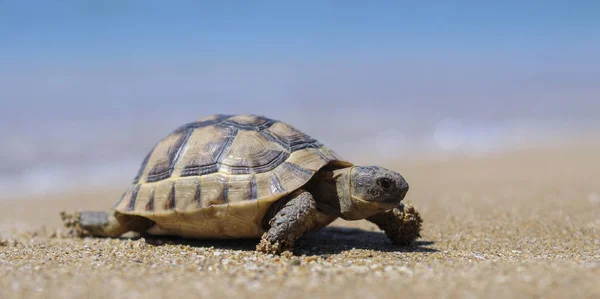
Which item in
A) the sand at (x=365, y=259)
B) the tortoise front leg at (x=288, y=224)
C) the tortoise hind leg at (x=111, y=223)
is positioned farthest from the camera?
the tortoise hind leg at (x=111, y=223)

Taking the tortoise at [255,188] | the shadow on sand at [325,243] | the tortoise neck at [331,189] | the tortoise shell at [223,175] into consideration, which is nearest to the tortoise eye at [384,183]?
the tortoise at [255,188]

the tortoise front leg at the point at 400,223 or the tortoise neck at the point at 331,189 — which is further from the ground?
the tortoise neck at the point at 331,189

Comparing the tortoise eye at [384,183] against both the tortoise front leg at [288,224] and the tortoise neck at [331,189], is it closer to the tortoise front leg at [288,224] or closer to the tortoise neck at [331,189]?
the tortoise neck at [331,189]

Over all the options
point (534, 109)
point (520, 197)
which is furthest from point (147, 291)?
point (534, 109)

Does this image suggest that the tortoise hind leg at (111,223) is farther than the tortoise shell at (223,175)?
Yes

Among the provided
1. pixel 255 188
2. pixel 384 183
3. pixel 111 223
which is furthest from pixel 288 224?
pixel 111 223

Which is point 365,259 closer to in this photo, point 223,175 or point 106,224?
point 223,175

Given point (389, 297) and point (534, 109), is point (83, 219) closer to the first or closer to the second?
point (389, 297)
